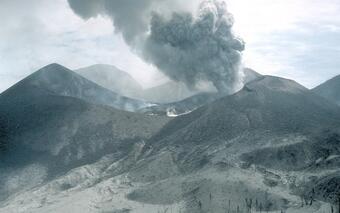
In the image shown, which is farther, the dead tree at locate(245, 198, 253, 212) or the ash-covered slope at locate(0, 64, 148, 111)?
the ash-covered slope at locate(0, 64, 148, 111)

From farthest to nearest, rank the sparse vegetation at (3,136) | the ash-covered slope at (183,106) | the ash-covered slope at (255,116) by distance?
the ash-covered slope at (183,106) < the sparse vegetation at (3,136) < the ash-covered slope at (255,116)

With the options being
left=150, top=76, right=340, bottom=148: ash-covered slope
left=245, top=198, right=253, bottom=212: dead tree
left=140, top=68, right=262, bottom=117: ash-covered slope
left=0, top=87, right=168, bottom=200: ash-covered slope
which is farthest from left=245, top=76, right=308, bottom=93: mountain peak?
left=245, top=198, right=253, bottom=212: dead tree

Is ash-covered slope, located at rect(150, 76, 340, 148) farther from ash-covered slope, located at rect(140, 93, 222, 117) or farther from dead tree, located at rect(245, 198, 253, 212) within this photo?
dead tree, located at rect(245, 198, 253, 212)

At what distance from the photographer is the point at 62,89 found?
18138 cm

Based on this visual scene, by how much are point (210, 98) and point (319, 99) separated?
136ft

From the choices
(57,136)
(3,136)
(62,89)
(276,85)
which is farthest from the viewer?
(62,89)

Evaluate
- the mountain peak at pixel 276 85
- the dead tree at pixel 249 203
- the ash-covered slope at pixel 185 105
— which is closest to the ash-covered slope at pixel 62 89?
the ash-covered slope at pixel 185 105

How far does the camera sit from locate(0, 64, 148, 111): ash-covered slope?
555 feet

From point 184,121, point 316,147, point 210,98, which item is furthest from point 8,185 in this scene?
point 210,98

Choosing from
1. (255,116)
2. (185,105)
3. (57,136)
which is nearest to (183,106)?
(185,105)

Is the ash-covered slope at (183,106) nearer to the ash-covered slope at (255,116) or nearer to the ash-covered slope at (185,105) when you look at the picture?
the ash-covered slope at (185,105)

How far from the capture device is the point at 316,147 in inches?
4454

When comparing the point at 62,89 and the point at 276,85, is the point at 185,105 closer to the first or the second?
the point at 276,85

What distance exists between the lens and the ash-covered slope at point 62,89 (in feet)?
555
